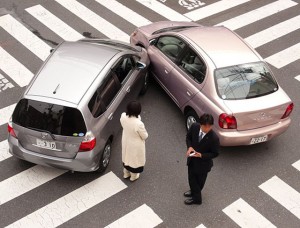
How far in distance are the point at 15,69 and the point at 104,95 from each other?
3.84 metres

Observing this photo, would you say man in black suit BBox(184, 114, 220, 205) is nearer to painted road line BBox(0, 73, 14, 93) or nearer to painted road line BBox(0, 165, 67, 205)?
painted road line BBox(0, 165, 67, 205)

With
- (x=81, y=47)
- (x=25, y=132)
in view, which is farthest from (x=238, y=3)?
(x=25, y=132)

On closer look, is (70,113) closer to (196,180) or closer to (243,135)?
(196,180)

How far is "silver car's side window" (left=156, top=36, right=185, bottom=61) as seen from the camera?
916cm

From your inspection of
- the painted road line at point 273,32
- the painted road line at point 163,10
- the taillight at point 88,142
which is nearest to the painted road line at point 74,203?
the taillight at point 88,142

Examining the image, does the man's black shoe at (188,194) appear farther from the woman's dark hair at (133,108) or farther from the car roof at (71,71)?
the car roof at (71,71)

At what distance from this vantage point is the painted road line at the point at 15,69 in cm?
1027

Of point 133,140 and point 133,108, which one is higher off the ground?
point 133,108

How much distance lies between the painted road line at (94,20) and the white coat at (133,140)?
5.43 m

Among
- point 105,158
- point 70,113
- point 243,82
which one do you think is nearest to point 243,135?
point 243,82

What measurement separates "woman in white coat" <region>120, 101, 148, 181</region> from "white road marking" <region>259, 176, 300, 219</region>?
227 centimetres

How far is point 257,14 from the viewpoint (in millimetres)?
13547

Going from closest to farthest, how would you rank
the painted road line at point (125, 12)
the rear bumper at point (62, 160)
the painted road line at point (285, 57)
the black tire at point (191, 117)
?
the rear bumper at point (62, 160)
the black tire at point (191, 117)
the painted road line at point (285, 57)
the painted road line at point (125, 12)

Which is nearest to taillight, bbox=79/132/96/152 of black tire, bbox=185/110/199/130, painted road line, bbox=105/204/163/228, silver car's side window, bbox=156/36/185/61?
painted road line, bbox=105/204/163/228
